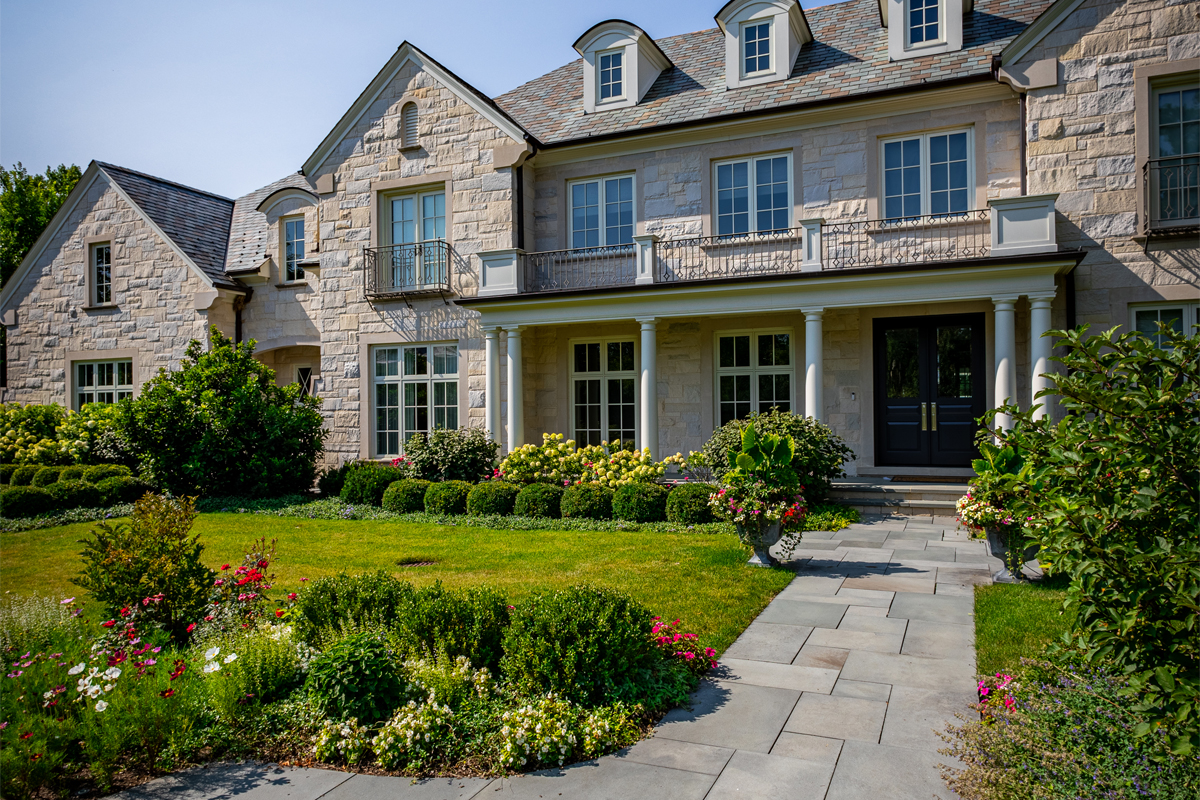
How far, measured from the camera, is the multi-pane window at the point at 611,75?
15.2 m

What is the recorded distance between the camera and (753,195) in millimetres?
13656

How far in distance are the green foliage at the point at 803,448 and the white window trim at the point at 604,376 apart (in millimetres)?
3297

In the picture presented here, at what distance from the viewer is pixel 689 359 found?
14.3 metres

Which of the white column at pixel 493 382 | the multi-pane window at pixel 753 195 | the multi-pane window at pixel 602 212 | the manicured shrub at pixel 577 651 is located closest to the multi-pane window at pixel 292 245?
the white column at pixel 493 382

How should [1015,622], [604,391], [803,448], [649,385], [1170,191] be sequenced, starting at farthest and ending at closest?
[604,391] < [649,385] < [803,448] < [1170,191] < [1015,622]

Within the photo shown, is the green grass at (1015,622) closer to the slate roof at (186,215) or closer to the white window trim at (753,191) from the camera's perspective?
the white window trim at (753,191)

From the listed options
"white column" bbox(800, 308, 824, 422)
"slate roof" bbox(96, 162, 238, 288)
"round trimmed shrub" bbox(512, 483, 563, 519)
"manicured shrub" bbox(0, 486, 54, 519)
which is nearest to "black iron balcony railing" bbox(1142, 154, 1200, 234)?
"white column" bbox(800, 308, 824, 422)

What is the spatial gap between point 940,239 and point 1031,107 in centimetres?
227


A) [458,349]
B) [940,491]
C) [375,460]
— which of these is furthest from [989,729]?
[375,460]

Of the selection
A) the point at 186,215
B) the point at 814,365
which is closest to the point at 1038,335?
the point at 814,365

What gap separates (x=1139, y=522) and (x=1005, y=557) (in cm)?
449

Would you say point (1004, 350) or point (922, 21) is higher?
point (922, 21)

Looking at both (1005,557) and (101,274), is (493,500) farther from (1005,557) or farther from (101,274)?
(101,274)

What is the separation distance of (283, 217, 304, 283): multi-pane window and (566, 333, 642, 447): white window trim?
753 cm
